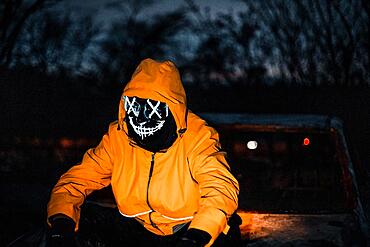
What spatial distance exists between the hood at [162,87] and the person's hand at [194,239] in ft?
1.88

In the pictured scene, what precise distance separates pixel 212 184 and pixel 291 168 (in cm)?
155

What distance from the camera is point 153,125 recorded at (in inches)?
92.9

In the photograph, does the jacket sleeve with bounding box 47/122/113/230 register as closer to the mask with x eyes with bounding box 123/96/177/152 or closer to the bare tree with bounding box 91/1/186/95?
the mask with x eyes with bounding box 123/96/177/152

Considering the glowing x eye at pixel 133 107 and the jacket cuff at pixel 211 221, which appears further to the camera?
the glowing x eye at pixel 133 107

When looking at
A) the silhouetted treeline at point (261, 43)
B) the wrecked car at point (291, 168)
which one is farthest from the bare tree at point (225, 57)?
the wrecked car at point (291, 168)

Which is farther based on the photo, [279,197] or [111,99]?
[111,99]

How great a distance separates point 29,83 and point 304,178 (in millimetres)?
11095

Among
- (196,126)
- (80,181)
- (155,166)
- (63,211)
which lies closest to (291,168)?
(196,126)

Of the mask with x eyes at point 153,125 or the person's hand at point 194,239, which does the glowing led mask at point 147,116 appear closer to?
the mask with x eyes at point 153,125

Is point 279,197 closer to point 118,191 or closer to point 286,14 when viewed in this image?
point 118,191

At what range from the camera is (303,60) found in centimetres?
1358

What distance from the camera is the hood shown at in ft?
7.47

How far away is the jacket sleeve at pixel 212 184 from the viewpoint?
2.00 metres

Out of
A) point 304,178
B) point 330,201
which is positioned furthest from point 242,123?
point 330,201
